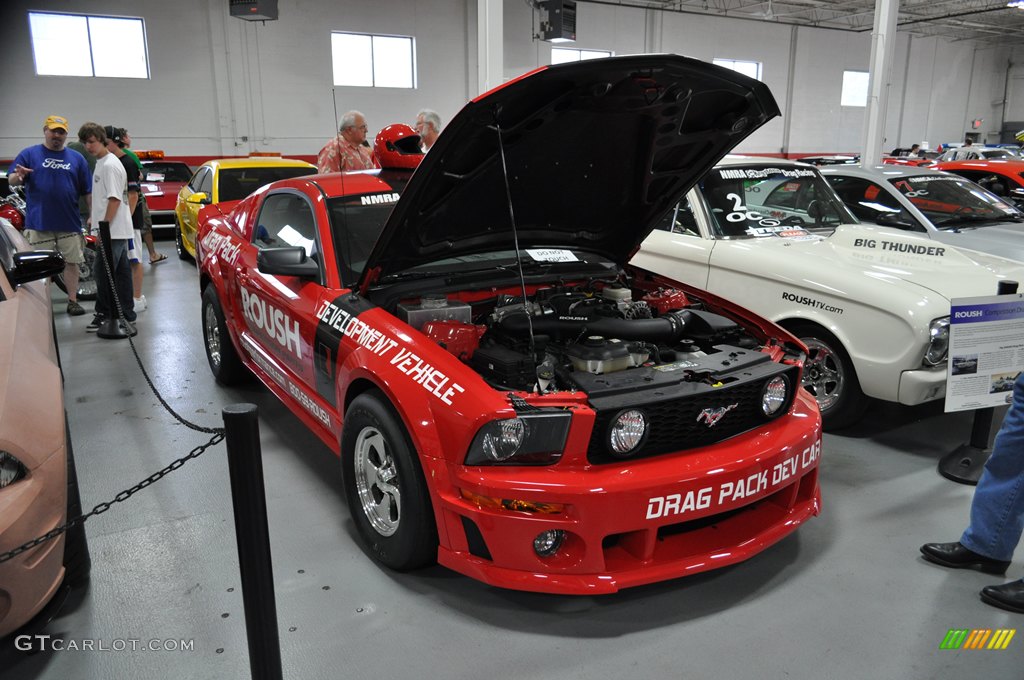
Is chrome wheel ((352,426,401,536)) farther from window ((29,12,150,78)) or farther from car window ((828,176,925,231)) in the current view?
window ((29,12,150,78))

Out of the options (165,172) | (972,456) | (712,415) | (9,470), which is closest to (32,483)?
(9,470)

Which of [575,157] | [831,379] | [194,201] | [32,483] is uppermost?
[575,157]

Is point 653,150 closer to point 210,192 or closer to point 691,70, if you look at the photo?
point 691,70

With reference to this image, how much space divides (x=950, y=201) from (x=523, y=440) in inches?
241

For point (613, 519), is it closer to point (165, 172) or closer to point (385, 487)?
point (385, 487)

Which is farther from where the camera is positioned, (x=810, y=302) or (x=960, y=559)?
(x=810, y=302)

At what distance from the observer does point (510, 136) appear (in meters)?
2.76

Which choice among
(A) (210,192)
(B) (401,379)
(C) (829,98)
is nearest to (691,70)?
(B) (401,379)

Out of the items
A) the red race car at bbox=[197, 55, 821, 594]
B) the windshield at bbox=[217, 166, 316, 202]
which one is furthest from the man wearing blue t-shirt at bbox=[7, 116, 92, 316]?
the red race car at bbox=[197, 55, 821, 594]

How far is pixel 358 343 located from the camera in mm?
2820

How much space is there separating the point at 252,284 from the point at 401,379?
1.77 meters

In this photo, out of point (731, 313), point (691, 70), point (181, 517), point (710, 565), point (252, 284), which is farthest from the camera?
point (252, 284)

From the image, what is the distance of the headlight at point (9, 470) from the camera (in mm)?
2082

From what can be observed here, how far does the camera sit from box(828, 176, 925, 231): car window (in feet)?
20.5
